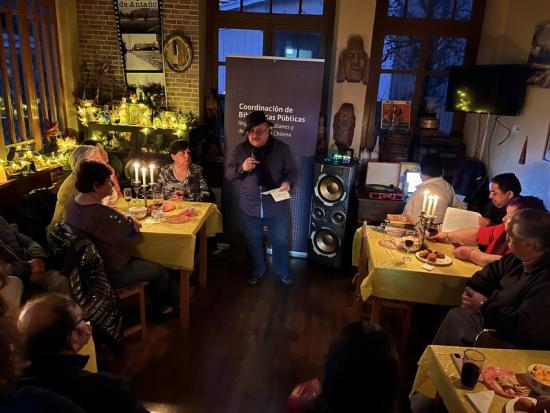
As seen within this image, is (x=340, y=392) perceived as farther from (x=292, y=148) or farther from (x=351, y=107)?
(x=351, y=107)

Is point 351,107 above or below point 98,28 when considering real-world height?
below

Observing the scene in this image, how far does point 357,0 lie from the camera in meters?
4.33

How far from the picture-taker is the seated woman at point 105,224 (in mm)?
2658

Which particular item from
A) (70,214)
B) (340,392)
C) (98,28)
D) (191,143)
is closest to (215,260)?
(191,143)

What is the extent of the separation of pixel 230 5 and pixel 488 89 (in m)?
2.99

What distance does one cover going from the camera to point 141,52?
4922 mm

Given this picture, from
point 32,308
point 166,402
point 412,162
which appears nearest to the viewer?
point 32,308

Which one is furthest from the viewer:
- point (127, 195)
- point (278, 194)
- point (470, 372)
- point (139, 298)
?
point (278, 194)

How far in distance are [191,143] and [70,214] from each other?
2.40 meters

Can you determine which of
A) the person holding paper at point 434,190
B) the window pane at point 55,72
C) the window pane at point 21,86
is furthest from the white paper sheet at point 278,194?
the window pane at point 55,72

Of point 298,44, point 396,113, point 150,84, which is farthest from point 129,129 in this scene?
point 396,113

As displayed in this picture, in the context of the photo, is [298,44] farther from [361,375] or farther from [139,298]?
[361,375]

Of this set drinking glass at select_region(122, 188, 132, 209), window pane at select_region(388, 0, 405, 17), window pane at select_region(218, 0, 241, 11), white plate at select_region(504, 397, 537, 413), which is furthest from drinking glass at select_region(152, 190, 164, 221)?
window pane at select_region(388, 0, 405, 17)

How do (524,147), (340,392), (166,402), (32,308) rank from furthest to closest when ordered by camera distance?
1. (524,147)
2. (166,402)
3. (32,308)
4. (340,392)
